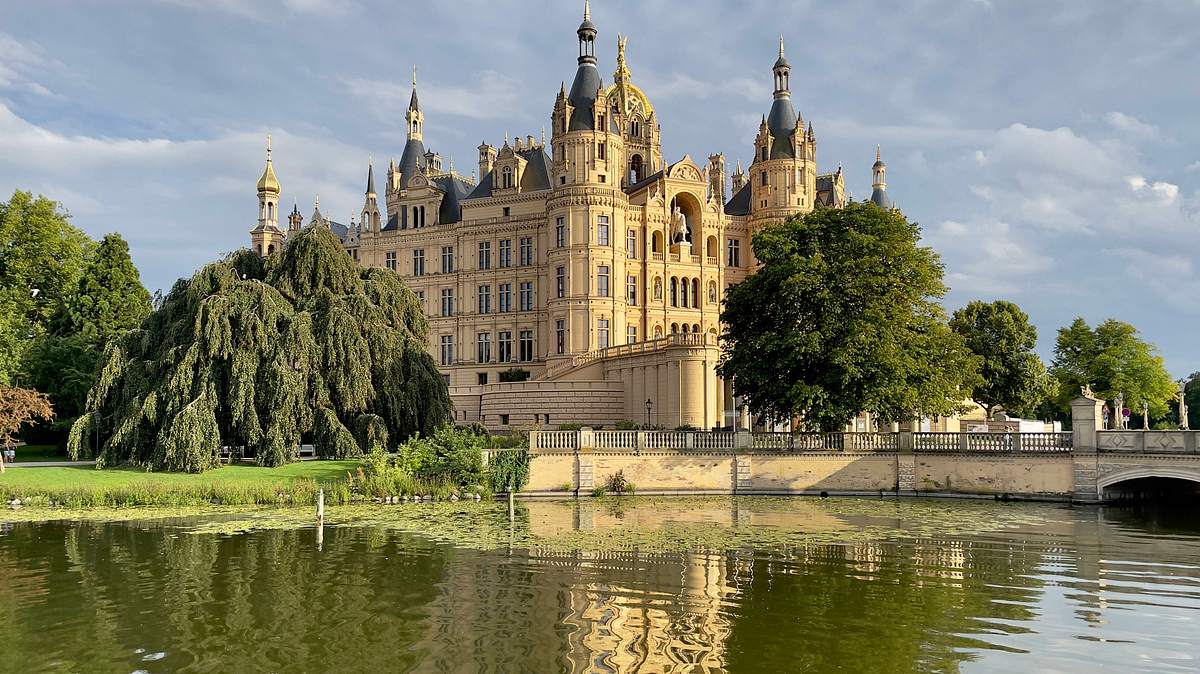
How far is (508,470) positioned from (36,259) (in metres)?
35.6

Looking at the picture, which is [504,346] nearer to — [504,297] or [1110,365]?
[504,297]

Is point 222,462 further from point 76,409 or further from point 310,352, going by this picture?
point 76,409

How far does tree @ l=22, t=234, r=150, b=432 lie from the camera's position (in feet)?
141

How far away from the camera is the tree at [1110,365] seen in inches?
2562

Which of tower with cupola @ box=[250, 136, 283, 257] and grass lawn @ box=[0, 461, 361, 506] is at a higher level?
tower with cupola @ box=[250, 136, 283, 257]

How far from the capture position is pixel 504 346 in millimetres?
65125

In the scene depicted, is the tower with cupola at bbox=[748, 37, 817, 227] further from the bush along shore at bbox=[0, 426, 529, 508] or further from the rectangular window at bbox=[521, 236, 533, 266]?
the bush along shore at bbox=[0, 426, 529, 508]

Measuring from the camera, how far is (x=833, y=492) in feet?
111

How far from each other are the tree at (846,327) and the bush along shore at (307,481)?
10919 millimetres

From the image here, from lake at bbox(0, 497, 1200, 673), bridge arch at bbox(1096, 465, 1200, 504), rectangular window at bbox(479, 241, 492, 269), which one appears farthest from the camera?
rectangular window at bbox(479, 241, 492, 269)

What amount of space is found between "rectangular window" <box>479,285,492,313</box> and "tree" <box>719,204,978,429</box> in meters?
31.6

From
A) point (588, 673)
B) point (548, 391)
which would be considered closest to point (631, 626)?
point (588, 673)

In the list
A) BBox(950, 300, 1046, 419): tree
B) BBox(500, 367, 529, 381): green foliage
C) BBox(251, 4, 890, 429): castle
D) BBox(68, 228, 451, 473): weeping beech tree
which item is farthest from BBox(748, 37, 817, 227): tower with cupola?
BBox(68, 228, 451, 473): weeping beech tree

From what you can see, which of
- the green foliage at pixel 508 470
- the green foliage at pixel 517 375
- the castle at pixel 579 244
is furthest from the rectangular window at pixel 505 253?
the green foliage at pixel 508 470
